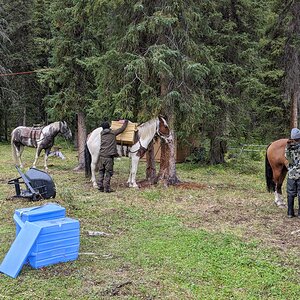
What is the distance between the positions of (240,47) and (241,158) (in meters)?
4.82

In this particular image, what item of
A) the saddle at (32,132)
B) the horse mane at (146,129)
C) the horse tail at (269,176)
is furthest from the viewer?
the saddle at (32,132)

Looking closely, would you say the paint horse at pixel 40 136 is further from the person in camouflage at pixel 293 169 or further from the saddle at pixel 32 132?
the person in camouflage at pixel 293 169

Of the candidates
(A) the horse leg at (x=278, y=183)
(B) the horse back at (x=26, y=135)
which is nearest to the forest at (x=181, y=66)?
(B) the horse back at (x=26, y=135)

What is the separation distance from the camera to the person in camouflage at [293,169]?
731 centimetres

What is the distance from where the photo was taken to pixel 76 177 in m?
12.4

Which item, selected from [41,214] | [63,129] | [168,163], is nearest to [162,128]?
[168,163]

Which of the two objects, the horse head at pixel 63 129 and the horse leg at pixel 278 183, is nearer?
the horse leg at pixel 278 183

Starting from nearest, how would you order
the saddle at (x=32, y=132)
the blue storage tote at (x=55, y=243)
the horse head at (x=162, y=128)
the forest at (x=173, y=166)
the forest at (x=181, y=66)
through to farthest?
1. the forest at (x=173, y=166)
2. the blue storage tote at (x=55, y=243)
3. the forest at (x=181, y=66)
4. the horse head at (x=162, y=128)
5. the saddle at (x=32, y=132)

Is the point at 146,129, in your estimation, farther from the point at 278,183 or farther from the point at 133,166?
the point at 278,183

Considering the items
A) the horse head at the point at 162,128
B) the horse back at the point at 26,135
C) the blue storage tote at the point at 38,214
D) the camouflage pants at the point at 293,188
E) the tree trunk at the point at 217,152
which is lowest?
the tree trunk at the point at 217,152

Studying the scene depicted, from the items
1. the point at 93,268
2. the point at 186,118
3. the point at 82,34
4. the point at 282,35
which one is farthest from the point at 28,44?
the point at 93,268

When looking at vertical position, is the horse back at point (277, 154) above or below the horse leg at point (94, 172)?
above

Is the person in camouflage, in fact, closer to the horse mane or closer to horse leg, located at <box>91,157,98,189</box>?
the horse mane

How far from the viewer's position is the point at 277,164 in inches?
328
